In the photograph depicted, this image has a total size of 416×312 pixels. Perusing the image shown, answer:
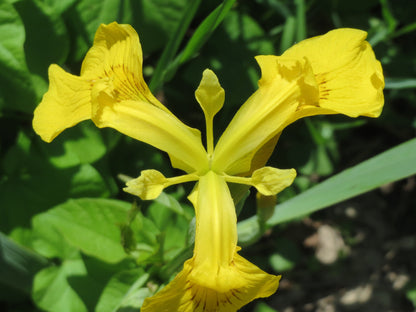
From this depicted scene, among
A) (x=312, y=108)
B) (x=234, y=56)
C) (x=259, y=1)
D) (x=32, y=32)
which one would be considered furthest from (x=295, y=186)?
(x=32, y=32)

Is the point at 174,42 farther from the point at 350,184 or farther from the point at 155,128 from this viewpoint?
the point at 350,184

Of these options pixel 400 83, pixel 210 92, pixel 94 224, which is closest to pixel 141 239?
pixel 94 224

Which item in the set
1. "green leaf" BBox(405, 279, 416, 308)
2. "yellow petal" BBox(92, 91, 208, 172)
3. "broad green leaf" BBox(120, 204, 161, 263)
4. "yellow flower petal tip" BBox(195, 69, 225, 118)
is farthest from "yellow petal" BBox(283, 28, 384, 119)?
"green leaf" BBox(405, 279, 416, 308)

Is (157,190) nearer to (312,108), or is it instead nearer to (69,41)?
(312,108)

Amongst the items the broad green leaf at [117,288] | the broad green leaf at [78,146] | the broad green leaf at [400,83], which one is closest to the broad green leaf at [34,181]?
the broad green leaf at [78,146]

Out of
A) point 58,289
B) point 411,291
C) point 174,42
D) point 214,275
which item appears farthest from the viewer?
point 411,291

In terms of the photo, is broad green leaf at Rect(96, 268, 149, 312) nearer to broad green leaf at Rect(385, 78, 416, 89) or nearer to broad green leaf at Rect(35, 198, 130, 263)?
broad green leaf at Rect(35, 198, 130, 263)
